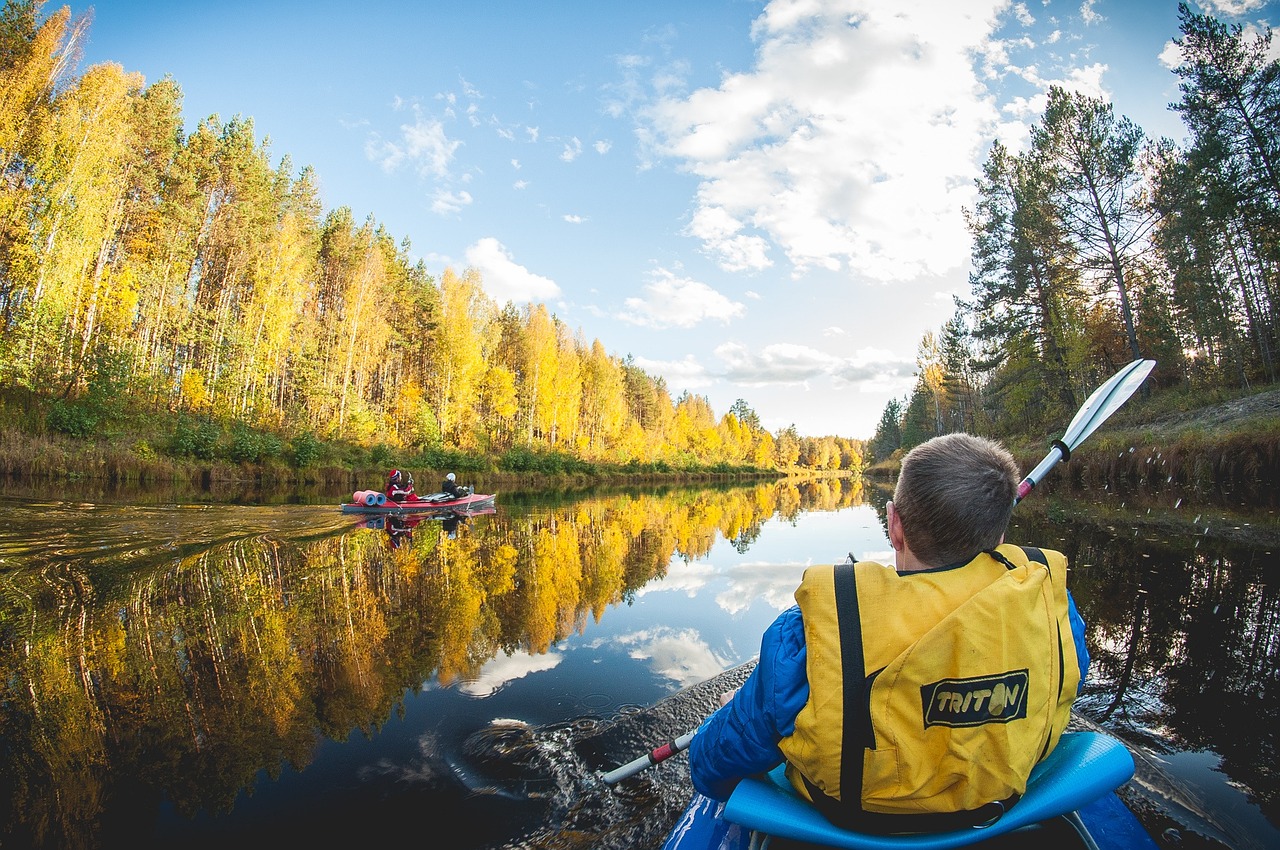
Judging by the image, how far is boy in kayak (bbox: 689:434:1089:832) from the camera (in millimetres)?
1263

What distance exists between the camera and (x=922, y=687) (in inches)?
49.8

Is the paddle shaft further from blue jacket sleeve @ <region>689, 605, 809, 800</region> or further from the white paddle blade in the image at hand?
the white paddle blade

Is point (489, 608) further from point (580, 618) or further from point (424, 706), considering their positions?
Answer: point (424, 706)

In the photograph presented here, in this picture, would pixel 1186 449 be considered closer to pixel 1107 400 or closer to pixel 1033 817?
pixel 1107 400

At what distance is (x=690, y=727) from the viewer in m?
3.47

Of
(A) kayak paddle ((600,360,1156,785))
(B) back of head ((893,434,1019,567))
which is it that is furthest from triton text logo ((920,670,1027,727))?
(A) kayak paddle ((600,360,1156,785))

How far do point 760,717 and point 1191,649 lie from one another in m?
4.69

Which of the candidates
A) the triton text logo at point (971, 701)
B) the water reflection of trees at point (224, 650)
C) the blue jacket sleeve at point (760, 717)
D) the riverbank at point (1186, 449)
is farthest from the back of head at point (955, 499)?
the riverbank at point (1186, 449)

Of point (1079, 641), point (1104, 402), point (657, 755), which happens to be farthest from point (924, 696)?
point (1104, 402)

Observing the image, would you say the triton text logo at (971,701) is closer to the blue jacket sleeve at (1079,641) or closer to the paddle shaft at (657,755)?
the blue jacket sleeve at (1079,641)

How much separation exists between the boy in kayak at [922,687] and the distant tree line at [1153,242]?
21183mm

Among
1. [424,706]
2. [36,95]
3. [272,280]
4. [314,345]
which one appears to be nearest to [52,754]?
[424,706]

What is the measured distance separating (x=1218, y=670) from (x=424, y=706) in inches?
213

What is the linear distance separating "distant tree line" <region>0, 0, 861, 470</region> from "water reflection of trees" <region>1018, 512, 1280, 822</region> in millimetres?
23970
